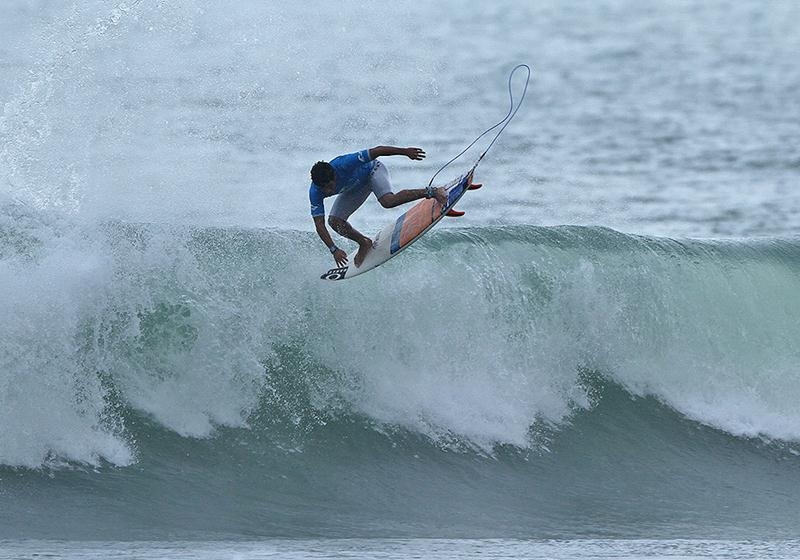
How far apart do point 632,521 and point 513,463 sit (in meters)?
1.55

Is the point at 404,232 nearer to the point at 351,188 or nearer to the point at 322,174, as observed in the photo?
the point at 351,188

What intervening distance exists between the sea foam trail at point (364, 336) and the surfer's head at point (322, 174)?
2.58m

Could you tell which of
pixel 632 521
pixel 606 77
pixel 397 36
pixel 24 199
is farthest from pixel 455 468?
pixel 397 36

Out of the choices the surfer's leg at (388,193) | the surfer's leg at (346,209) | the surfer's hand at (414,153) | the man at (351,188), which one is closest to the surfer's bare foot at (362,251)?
Result: the man at (351,188)

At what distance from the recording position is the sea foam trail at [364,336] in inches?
472

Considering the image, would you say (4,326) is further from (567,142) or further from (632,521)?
(567,142)

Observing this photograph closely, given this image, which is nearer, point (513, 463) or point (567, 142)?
point (513, 463)

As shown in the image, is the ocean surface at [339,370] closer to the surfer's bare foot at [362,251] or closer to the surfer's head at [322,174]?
Answer: the surfer's bare foot at [362,251]

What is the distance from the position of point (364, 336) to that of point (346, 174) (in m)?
2.64

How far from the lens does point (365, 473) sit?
39.2 ft

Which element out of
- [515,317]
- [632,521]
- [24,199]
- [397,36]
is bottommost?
[632,521]

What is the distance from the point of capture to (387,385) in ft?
42.2

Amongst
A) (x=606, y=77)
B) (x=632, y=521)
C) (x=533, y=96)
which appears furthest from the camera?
(x=606, y=77)

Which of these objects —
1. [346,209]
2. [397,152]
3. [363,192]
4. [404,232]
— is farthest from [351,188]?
[397,152]
